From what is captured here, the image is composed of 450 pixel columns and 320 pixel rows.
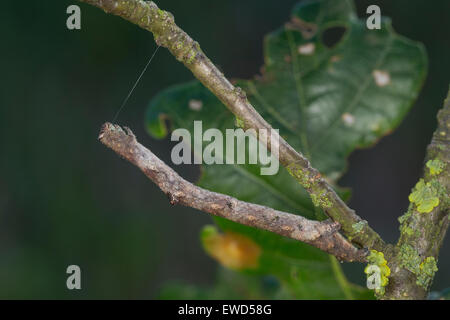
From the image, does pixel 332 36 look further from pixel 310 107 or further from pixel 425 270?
pixel 425 270

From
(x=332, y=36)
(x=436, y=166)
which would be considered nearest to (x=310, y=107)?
(x=436, y=166)

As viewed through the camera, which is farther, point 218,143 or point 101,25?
point 101,25

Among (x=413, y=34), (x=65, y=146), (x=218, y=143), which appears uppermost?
(x=413, y=34)

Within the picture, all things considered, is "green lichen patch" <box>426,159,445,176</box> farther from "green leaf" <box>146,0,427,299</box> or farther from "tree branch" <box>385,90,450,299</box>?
"green leaf" <box>146,0,427,299</box>

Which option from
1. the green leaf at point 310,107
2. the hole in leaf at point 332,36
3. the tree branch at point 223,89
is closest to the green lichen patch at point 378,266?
the tree branch at point 223,89

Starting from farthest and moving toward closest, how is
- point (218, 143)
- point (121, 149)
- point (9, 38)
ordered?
1. point (9, 38)
2. point (218, 143)
3. point (121, 149)

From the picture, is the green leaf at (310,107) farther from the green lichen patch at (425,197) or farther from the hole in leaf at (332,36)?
the hole in leaf at (332,36)
